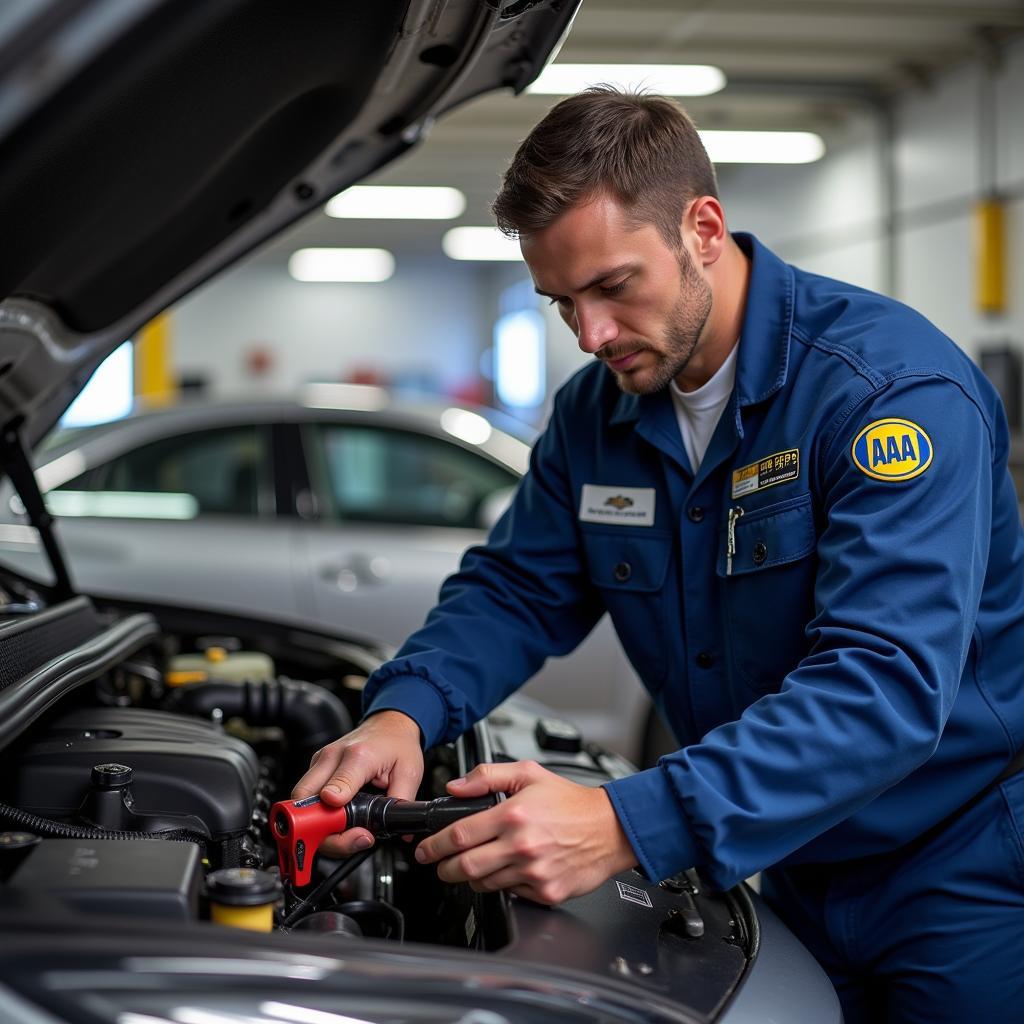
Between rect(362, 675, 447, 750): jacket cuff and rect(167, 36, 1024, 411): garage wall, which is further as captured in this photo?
rect(167, 36, 1024, 411): garage wall

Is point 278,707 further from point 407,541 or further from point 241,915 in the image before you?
point 407,541

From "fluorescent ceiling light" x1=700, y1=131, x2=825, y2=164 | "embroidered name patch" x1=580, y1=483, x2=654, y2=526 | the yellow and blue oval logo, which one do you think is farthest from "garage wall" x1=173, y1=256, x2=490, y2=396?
the yellow and blue oval logo

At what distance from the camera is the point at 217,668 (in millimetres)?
2129

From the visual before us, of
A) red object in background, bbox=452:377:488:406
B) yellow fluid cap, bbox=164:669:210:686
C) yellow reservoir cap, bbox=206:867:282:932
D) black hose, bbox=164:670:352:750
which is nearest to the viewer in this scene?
yellow reservoir cap, bbox=206:867:282:932

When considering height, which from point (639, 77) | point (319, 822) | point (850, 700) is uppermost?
point (639, 77)

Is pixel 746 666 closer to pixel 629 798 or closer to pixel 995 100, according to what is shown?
pixel 629 798

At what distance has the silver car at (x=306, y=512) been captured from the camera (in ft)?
12.2

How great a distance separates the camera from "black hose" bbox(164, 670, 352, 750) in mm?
1869

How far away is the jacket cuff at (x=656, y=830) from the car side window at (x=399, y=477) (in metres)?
2.80

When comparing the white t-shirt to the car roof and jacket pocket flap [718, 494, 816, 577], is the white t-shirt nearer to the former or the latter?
jacket pocket flap [718, 494, 816, 577]

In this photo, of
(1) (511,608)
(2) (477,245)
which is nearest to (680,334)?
(1) (511,608)

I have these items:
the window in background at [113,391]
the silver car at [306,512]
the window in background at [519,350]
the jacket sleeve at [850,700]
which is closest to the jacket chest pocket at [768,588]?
the jacket sleeve at [850,700]

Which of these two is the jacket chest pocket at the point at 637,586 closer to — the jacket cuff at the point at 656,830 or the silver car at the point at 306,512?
the jacket cuff at the point at 656,830

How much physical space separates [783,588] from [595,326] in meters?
0.38
